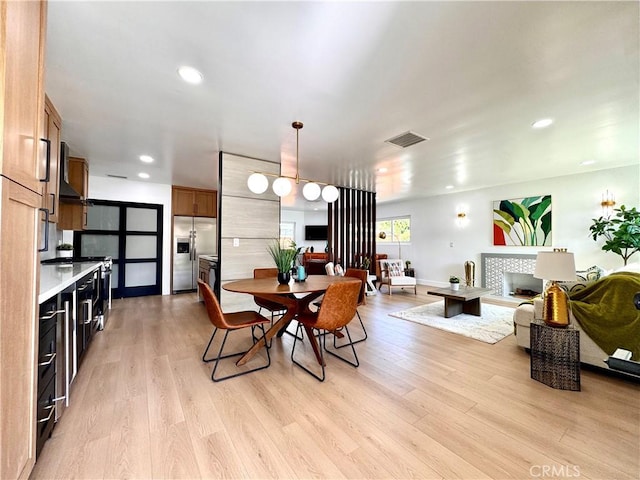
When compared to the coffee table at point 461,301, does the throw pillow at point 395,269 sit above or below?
above

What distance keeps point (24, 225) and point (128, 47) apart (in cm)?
139

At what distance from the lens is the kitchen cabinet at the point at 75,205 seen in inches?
153

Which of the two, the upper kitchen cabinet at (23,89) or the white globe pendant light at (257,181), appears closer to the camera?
the upper kitchen cabinet at (23,89)

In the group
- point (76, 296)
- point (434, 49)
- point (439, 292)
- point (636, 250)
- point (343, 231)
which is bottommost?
point (439, 292)

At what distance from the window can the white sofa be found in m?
5.15

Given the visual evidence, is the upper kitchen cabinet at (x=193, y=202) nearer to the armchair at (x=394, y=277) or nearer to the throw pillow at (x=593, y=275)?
the armchair at (x=394, y=277)

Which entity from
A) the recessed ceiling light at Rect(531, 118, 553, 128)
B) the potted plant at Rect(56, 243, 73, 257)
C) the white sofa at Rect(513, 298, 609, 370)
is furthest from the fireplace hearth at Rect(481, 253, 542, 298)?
the potted plant at Rect(56, 243, 73, 257)

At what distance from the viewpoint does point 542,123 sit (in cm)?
279

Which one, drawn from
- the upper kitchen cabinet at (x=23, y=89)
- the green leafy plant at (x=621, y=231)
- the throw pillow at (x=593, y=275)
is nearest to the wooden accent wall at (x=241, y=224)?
the upper kitchen cabinet at (x=23, y=89)

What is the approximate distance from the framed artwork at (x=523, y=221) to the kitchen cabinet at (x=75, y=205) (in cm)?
792

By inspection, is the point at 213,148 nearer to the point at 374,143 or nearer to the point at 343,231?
the point at 374,143

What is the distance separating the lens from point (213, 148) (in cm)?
359

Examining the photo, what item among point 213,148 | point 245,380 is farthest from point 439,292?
point 213,148

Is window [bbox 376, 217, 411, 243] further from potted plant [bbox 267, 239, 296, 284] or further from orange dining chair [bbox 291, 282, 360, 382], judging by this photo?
orange dining chair [bbox 291, 282, 360, 382]
